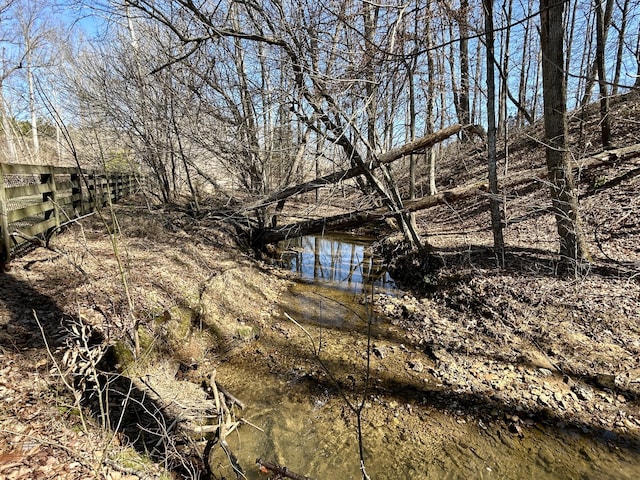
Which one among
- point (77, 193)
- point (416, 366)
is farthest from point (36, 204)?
point (416, 366)

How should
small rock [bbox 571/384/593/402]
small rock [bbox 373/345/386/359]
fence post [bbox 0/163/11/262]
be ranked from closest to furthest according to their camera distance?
small rock [bbox 571/384/593/402] < fence post [bbox 0/163/11/262] < small rock [bbox 373/345/386/359]

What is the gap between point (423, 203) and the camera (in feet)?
25.4

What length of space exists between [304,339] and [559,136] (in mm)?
5667

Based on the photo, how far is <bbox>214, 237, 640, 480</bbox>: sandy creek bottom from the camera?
3.27 m

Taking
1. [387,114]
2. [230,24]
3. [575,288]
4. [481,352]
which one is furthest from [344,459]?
[230,24]

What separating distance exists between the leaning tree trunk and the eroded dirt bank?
Result: 776 millimetres

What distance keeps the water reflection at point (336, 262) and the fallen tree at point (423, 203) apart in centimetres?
80

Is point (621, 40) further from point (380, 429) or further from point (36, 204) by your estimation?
point (36, 204)

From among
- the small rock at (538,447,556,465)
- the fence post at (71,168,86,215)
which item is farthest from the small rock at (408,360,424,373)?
the fence post at (71,168,86,215)

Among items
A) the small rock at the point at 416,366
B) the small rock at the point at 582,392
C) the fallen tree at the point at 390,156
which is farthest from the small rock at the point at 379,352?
the fallen tree at the point at 390,156

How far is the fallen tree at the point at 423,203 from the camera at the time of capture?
7.30m

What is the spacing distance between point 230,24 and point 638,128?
42.6ft

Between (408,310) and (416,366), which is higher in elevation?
(408,310)

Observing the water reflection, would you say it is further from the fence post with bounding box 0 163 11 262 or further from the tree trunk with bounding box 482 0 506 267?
the fence post with bounding box 0 163 11 262
